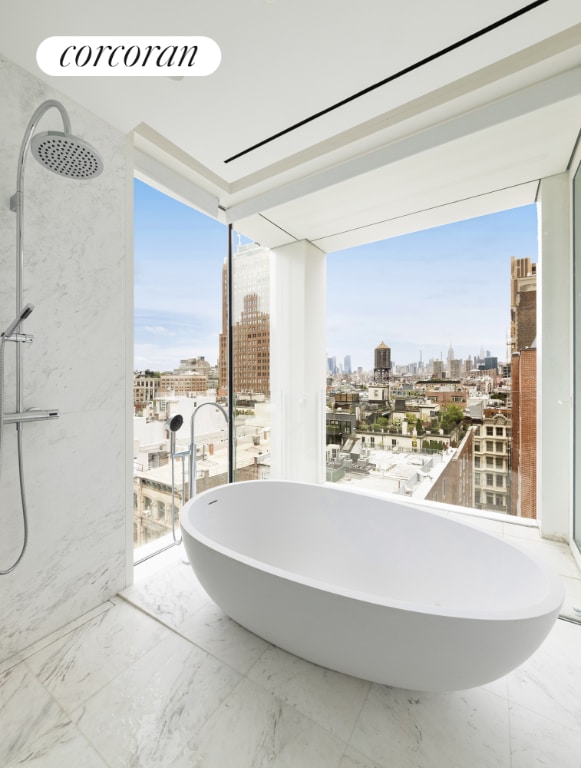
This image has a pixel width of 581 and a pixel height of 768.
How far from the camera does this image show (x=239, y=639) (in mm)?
1504

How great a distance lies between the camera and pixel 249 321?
10.4ft

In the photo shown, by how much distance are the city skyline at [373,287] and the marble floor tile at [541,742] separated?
2.17 meters

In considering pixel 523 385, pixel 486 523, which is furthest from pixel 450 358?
pixel 486 523

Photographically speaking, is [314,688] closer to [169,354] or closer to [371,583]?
[371,583]

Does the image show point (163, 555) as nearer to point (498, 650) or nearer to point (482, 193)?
point (498, 650)

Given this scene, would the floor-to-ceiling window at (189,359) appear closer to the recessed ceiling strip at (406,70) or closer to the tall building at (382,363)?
the recessed ceiling strip at (406,70)

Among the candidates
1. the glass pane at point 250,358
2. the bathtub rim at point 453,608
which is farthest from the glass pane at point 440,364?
the bathtub rim at point 453,608

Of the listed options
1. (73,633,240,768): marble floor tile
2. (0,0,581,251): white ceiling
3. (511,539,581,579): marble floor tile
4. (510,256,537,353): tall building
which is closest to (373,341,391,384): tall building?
(510,256,537,353): tall building

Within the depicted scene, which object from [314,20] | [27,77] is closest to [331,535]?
[314,20]

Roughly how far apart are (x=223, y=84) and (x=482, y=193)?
72.6 inches

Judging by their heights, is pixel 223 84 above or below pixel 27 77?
above

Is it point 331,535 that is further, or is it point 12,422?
point 331,535

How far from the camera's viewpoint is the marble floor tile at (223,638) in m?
1.40

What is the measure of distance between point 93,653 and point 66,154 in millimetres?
1983
